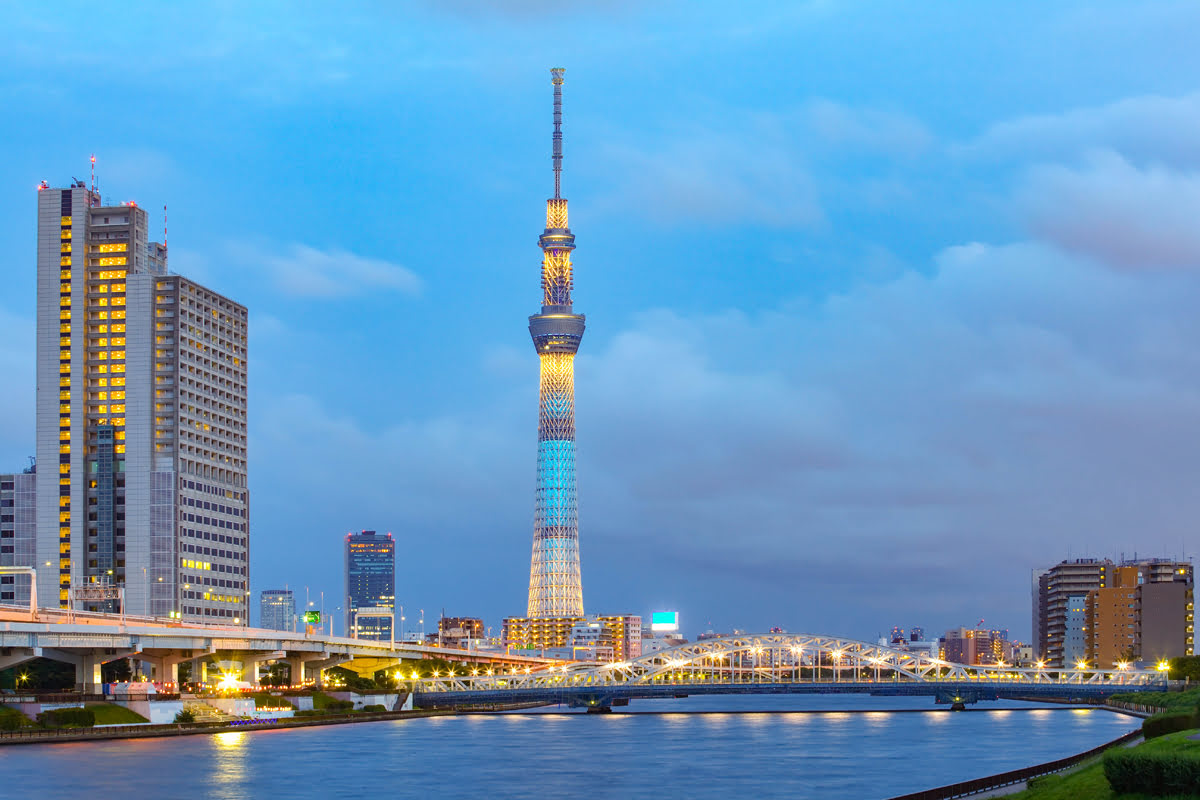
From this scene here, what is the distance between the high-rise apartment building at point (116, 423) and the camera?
18788 centimetres

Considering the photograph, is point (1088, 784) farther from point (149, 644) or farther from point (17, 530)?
point (17, 530)

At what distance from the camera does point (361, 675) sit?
18675cm

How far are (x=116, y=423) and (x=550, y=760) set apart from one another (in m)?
110

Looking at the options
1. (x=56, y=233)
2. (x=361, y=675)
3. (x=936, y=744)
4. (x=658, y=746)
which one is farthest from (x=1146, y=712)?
(x=56, y=233)

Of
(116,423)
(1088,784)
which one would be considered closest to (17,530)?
(116,423)

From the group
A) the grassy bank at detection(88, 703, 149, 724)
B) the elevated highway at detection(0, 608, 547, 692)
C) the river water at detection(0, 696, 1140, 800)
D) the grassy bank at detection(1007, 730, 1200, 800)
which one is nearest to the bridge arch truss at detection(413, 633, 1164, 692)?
the elevated highway at detection(0, 608, 547, 692)

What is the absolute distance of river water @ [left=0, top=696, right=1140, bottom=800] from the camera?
257ft

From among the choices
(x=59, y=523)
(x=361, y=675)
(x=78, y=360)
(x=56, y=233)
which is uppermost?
(x=56, y=233)

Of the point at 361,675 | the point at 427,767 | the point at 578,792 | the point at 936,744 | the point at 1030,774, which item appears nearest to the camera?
the point at 1030,774

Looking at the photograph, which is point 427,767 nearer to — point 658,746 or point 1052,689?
point 658,746

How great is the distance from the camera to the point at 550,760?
9912 centimetres

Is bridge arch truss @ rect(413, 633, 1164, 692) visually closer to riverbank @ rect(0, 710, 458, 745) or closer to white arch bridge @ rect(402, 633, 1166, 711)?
white arch bridge @ rect(402, 633, 1166, 711)

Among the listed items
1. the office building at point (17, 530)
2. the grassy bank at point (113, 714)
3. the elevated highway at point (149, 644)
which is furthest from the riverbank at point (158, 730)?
the office building at point (17, 530)

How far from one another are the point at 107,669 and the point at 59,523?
1925 inches
